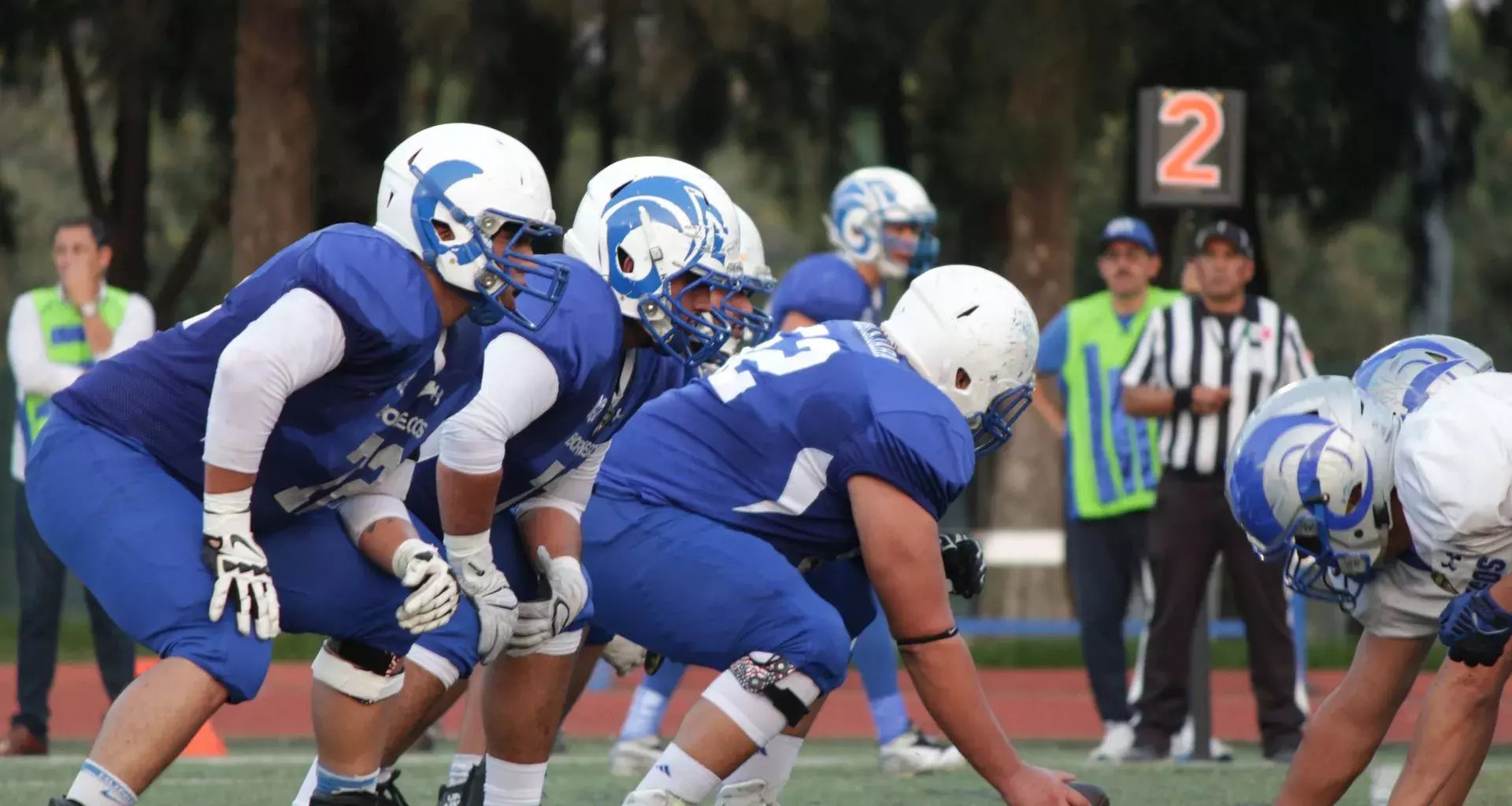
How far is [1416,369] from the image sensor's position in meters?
5.13

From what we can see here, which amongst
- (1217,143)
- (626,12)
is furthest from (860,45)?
(1217,143)

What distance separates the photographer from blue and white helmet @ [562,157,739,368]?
4.93 meters

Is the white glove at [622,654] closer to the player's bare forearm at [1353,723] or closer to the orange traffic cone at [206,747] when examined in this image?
the player's bare forearm at [1353,723]

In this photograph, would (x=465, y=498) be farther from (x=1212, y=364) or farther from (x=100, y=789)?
(x=1212, y=364)

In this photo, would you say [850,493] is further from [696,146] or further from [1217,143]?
[696,146]

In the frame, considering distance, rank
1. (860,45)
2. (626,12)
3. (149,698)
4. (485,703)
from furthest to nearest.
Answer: (860,45) → (626,12) → (485,703) → (149,698)

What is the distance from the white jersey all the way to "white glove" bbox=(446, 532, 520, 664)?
1791 millimetres

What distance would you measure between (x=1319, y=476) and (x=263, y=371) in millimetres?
2026

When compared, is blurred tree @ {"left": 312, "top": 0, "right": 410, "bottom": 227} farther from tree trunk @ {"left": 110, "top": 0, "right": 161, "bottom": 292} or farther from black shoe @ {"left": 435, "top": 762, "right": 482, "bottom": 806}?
black shoe @ {"left": 435, "top": 762, "right": 482, "bottom": 806}

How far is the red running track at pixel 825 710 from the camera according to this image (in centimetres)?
987

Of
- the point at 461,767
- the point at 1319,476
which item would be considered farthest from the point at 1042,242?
the point at 1319,476

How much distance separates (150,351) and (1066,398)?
5.03 meters

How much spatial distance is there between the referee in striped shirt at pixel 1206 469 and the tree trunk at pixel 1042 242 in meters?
4.33

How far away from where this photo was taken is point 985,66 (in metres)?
12.5
